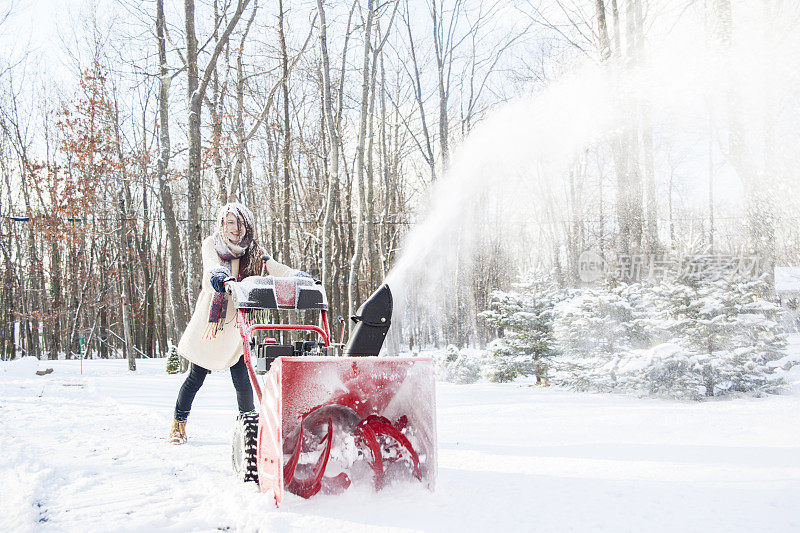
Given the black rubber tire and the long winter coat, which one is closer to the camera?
the black rubber tire

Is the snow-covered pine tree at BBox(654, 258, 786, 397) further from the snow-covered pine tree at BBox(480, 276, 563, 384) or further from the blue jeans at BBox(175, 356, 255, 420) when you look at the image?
the blue jeans at BBox(175, 356, 255, 420)

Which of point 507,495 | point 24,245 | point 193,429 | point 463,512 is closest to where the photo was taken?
point 463,512

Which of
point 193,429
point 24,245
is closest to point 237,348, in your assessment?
point 193,429

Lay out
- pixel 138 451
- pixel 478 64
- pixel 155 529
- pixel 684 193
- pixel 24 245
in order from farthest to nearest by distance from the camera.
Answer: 1. pixel 24 245
2. pixel 478 64
3. pixel 684 193
4. pixel 138 451
5. pixel 155 529

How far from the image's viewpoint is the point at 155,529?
2203 mm

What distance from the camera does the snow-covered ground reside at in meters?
2.25

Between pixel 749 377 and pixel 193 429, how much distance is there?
20.2 feet

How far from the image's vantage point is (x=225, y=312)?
3643 mm

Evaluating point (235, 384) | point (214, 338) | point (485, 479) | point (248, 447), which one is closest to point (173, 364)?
point (235, 384)

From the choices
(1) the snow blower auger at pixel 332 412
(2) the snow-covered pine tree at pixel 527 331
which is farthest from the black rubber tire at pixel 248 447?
(2) the snow-covered pine tree at pixel 527 331

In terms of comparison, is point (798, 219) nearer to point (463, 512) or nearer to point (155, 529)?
point (463, 512)

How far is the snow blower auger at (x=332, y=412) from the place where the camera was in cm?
255

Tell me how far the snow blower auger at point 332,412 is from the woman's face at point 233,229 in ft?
2.52

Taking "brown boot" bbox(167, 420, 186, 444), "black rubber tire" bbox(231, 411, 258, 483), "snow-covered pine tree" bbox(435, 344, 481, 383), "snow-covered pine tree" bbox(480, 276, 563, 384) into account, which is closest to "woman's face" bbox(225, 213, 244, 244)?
"black rubber tire" bbox(231, 411, 258, 483)
